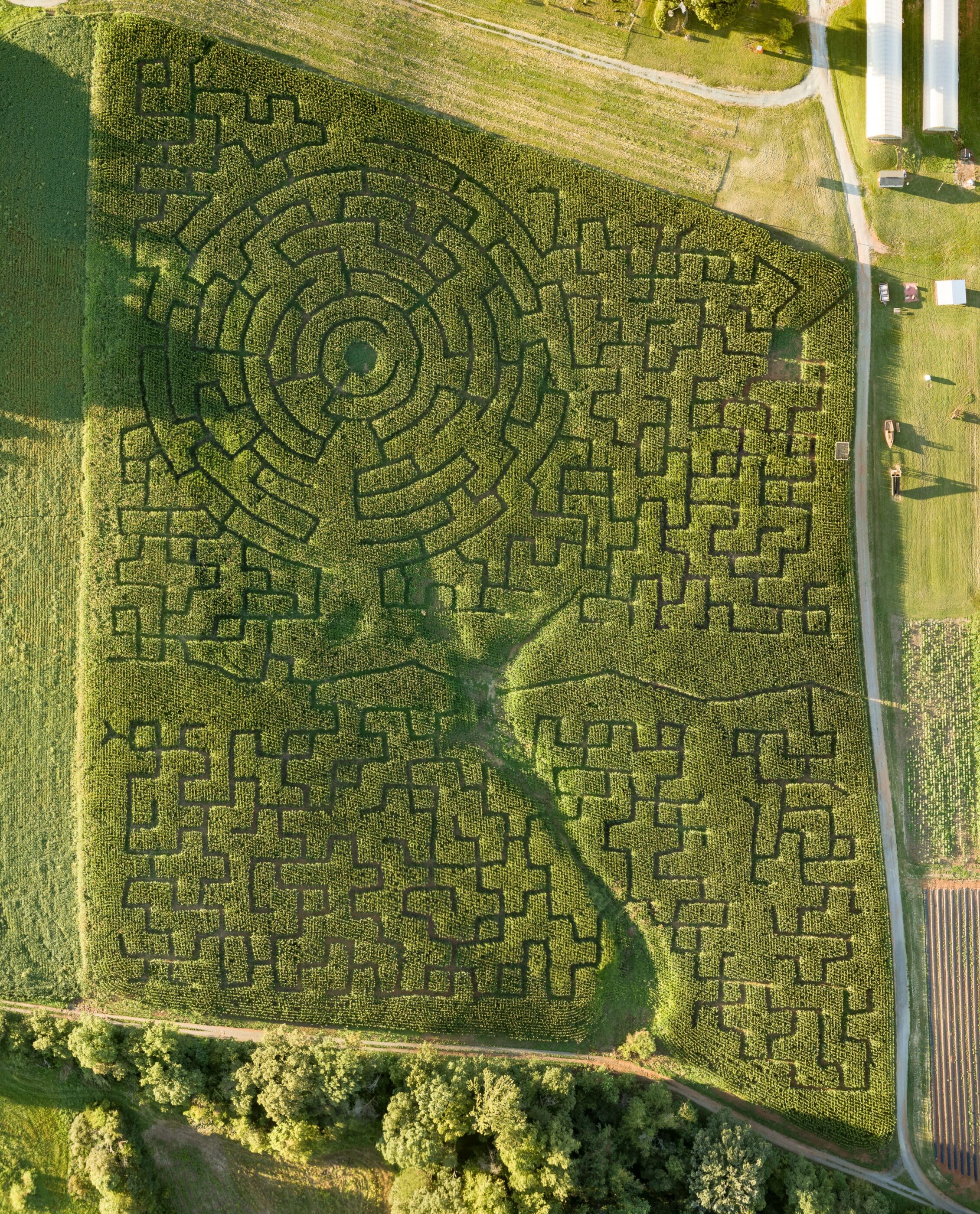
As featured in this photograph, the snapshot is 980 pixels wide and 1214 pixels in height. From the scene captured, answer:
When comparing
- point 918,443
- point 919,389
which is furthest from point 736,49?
point 918,443

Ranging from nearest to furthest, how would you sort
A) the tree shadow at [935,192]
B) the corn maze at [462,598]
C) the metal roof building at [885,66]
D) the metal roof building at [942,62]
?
1. the metal roof building at [885,66]
2. the metal roof building at [942,62]
3. the corn maze at [462,598]
4. the tree shadow at [935,192]

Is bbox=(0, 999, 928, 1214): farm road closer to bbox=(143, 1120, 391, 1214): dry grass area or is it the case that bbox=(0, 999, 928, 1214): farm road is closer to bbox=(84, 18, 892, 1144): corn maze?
bbox=(84, 18, 892, 1144): corn maze

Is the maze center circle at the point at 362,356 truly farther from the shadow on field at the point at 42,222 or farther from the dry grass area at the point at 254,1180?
the dry grass area at the point at 254,1180

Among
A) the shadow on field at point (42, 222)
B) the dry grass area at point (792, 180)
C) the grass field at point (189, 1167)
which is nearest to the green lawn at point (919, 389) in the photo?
the dry grass area at point (792, 180)

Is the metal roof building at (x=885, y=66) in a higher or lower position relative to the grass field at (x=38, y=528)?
higher

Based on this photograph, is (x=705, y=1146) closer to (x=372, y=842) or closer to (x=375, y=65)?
(x=372, y=842)

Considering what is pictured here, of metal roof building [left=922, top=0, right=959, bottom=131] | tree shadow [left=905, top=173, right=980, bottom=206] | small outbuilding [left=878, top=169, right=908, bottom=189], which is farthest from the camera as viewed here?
tree shadow [left=905, top=173, right=980, bottom=206]

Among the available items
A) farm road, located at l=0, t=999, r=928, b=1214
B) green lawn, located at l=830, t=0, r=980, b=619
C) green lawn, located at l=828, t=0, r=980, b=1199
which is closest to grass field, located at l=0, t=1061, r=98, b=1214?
farm road, located at l=0, t=999, r=928, b=1214
